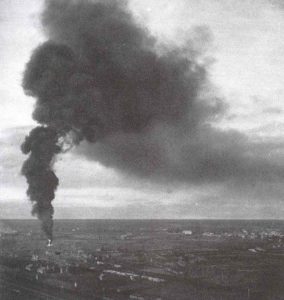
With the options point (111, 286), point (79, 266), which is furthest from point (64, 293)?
point (79, 266)

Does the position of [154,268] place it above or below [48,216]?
below

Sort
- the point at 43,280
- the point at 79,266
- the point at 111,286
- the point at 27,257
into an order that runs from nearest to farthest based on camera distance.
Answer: the point at 111,286 < the point at 43,280 < the point at 79,266 < the point at 27,257

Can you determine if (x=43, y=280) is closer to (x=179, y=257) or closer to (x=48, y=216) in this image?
(x=48, y=216)

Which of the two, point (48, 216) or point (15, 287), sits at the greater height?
point (48, 216)

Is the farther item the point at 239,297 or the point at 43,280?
the point at 43,280

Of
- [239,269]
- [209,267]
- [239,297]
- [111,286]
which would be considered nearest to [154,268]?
[209,267]

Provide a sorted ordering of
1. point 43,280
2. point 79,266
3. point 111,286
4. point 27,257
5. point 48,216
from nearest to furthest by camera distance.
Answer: point 48,216, point 111,286, point 43,280, point 79,266, point 27,257

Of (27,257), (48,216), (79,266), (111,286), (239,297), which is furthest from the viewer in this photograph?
(27,257)

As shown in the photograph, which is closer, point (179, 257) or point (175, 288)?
point (175, 288)

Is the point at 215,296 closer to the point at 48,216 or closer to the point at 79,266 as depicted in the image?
the point at 48,216

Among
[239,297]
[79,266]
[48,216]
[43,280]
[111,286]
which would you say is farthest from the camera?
[79,266]
